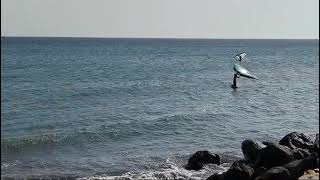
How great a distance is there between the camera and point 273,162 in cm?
2070

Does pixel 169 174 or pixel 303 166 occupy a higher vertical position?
pixel 303 166

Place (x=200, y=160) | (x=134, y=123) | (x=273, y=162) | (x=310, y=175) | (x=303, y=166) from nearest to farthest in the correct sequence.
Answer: (x=310, y=175) → (x=303, y=166) → (x=273, y=162) → (x=200, y=160) → (x=134, y=123)

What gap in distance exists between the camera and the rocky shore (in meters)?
17.7

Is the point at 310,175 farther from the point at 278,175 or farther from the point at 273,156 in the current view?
the point at 273,156

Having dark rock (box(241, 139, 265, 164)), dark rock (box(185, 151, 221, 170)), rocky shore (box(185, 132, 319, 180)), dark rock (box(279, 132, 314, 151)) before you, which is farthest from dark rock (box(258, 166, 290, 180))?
dark rock (box(185, 151, 221, 170))

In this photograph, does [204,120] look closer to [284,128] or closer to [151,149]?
[284,128]

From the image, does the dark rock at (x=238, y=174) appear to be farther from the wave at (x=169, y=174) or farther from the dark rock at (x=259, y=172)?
the wave at (x=169, y=174)

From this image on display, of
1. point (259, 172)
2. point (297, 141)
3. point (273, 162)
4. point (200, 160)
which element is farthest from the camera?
point (200, 160)

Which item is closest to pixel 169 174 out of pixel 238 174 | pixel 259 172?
pixel 238 174

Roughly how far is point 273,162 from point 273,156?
0.23 metres

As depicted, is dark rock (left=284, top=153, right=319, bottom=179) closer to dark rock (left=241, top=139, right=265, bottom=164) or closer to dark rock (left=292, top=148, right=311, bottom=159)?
dark rock (left=292, top=148, right=311, bottom=159)

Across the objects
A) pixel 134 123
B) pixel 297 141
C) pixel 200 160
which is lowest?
pixel 134 123

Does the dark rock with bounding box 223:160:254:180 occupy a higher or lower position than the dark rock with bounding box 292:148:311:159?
lower

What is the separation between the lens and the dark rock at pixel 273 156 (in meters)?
20.5
